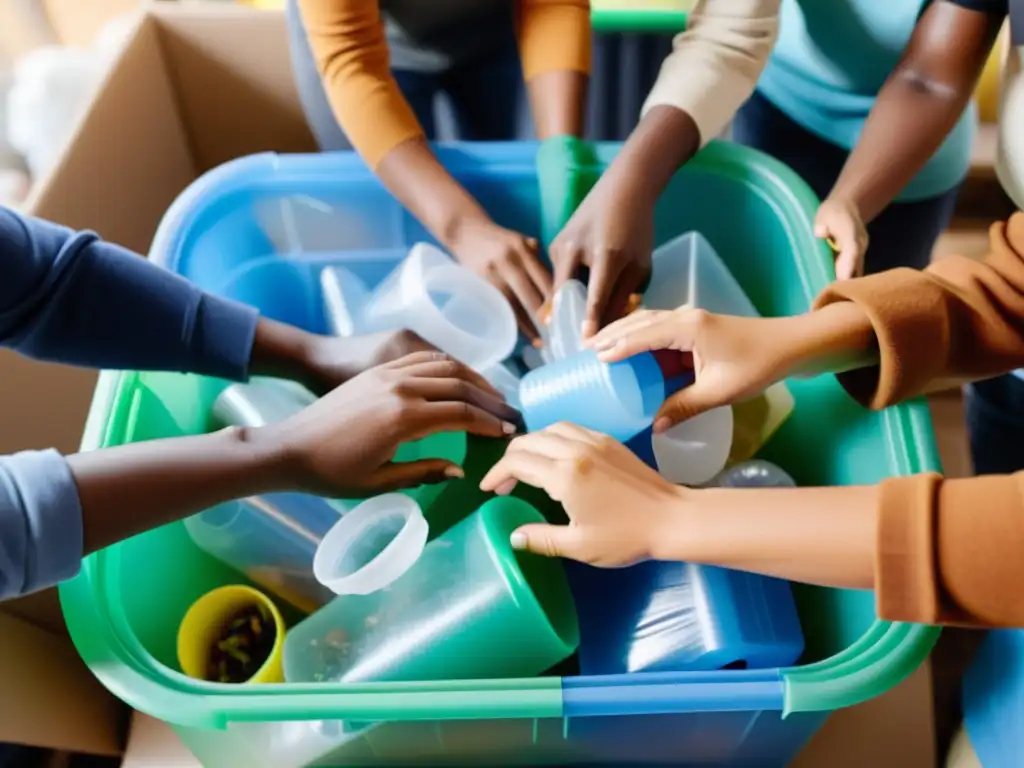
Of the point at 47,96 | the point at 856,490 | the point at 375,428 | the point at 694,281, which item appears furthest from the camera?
the point at 47,96

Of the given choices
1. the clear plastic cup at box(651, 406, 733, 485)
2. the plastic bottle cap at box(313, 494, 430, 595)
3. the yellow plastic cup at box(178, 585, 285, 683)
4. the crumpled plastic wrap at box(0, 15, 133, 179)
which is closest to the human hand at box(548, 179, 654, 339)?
the clear plastic cup at box(651, 406, 733, 485)

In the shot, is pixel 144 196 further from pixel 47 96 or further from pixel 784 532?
pixel 784 532

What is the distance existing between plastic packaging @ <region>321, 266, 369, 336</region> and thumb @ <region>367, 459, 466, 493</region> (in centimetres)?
24

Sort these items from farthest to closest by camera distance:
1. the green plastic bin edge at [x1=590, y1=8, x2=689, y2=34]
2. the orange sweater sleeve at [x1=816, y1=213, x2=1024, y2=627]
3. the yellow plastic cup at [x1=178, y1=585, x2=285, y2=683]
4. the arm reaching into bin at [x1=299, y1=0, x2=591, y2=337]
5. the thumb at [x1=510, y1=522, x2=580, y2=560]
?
1. the green plastic bin edge at [x1=590, y1=8, x2=689, y2=34]
2. the arm reaching into bin at [x1=299, y1=0, x2=591, y2=337]
3. the yellow plastic cup at [x1=178, y1=585, x2=285, y2=683]
4. the thumb at [x1=510, y1=522, x2=580, y2=560]
5. the orange sweater sleeve at [x1=816, y1=213, x2=1024, y2=627]

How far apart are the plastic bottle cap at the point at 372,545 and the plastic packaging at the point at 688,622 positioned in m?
0.16

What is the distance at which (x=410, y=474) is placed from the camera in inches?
23.1

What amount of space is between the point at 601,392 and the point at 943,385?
252 millimetres

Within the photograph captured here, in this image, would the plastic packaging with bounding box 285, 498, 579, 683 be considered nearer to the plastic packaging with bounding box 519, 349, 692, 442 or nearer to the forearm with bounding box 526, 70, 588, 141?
the plastic packaging with bounding box 519, 349, 692, 442

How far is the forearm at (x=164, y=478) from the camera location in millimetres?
504

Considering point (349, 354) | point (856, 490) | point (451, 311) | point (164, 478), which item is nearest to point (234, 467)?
point (164, 478)

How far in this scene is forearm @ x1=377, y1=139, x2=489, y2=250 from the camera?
0.73m

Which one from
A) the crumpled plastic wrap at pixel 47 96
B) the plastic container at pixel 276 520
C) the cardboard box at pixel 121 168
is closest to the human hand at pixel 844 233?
the plastic container at pixel 276 520

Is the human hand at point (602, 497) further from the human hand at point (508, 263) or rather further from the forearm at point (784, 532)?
the human hand at point (508, 263)

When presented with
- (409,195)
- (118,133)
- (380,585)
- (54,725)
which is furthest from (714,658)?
(118,133)
